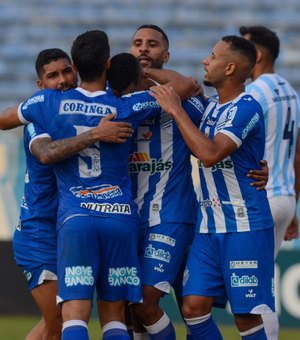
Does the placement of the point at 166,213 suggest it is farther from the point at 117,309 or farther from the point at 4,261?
the point at 4,261

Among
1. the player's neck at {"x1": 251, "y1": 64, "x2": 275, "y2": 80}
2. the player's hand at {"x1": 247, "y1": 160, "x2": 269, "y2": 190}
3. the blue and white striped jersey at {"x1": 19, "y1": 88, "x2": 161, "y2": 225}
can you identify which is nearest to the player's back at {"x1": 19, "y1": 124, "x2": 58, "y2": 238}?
the blue and white striped jersey at {"x1": 19, "y1": 88, "x2": 161, "y2": 225}

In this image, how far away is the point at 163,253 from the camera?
7207mm

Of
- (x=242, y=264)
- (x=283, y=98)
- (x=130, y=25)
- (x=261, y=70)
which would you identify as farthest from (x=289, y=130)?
(x=130, y=25)

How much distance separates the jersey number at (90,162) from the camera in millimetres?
6773

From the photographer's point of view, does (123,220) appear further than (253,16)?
No

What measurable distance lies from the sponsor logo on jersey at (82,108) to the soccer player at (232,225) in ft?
1.45

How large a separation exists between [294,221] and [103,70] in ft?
10.7

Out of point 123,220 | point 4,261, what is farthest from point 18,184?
point 123,220

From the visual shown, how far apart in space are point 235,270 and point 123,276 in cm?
81

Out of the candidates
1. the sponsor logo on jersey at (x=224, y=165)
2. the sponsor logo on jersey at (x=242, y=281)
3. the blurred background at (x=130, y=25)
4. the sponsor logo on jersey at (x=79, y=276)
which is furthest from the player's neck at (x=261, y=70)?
the blurred background at (x=130, y=25)

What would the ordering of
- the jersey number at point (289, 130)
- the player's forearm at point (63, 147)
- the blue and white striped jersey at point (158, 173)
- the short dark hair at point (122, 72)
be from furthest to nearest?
the jersey number at point (289, 130) → the blue and white striped jersey at point (158, 173) → the short dark hair at point (122, 72) → the player's forearm at point (63, 147)

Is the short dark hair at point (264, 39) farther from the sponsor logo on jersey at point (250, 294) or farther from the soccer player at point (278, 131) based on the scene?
the sponsor logo on jersey at point (250, 294)

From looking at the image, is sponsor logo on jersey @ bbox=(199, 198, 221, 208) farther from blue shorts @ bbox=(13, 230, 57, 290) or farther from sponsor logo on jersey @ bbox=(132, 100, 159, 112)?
blue shorts @ bbox=(13, 230, 57, 290)

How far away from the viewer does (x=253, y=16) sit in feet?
52.6
